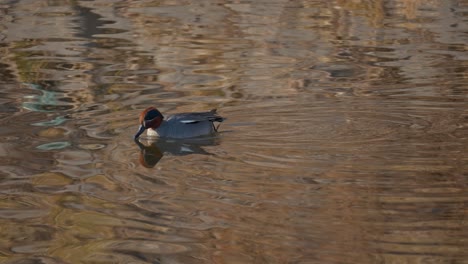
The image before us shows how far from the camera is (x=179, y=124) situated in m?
10.7

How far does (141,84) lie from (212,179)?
4234 mm

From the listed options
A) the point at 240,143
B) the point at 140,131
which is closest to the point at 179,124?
the point at 140,131

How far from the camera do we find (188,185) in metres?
8.85

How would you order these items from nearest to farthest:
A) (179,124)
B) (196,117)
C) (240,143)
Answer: (240,143), (196,117), (179,124)

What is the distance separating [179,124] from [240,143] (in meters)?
0.77

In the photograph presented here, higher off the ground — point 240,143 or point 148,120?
point 148,120

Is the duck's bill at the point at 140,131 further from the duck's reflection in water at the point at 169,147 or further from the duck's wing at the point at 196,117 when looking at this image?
the duck's wing at the point at 196,117

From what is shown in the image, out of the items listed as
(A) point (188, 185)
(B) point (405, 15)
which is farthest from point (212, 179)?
(B) point (405, 15)

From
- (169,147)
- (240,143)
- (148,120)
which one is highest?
(148,120)

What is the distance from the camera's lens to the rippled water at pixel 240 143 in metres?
7.61

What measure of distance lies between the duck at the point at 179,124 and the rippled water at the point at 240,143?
10cm

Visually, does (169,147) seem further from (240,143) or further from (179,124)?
(240,143)

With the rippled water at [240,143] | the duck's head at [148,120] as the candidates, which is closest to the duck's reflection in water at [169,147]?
the rippled water at [240,143]

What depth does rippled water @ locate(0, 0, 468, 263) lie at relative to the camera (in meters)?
7.61
